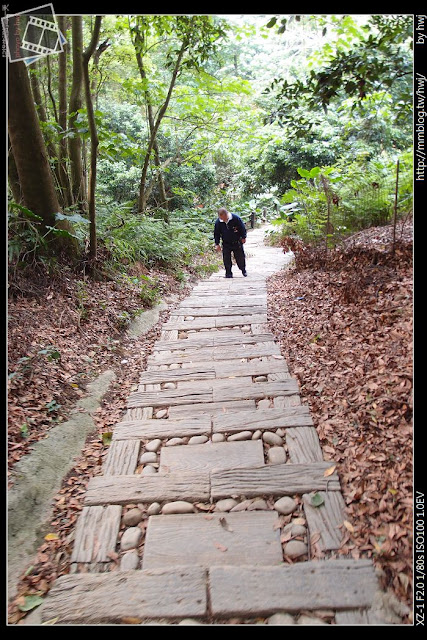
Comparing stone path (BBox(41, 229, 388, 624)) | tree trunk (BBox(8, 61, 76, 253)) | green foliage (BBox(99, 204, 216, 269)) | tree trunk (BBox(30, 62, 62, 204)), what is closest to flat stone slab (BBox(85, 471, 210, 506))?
stone path (BBox(41, 229, 388, 624))

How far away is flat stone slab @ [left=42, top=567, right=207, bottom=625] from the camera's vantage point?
179 centimetres

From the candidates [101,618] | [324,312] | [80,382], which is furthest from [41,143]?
[101,618]

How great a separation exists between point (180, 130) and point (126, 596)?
476 inches

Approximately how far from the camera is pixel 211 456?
2.76 meters

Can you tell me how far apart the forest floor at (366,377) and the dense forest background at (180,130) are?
143 cm

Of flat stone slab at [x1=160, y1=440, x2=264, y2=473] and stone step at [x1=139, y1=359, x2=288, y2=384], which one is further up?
stone step at [x1=139, y1=359, x2=288, y2=384]

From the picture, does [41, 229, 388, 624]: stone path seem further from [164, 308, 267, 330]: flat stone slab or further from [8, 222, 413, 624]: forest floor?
[164, 308, 267, 330]: flat stone slab

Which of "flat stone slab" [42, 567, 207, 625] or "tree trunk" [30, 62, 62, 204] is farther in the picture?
"tree trunk" [30, 62, 62, 204]

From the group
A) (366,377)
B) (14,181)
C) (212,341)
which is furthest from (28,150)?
(366,377)

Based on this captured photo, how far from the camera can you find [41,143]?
4715 mm

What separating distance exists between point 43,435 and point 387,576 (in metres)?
2.43

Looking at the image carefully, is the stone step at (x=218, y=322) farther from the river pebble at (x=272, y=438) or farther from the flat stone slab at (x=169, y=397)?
the river pebble at (x=272, y=438)

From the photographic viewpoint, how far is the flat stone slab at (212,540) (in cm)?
203

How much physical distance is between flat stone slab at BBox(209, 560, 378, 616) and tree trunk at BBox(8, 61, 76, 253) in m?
4.61
